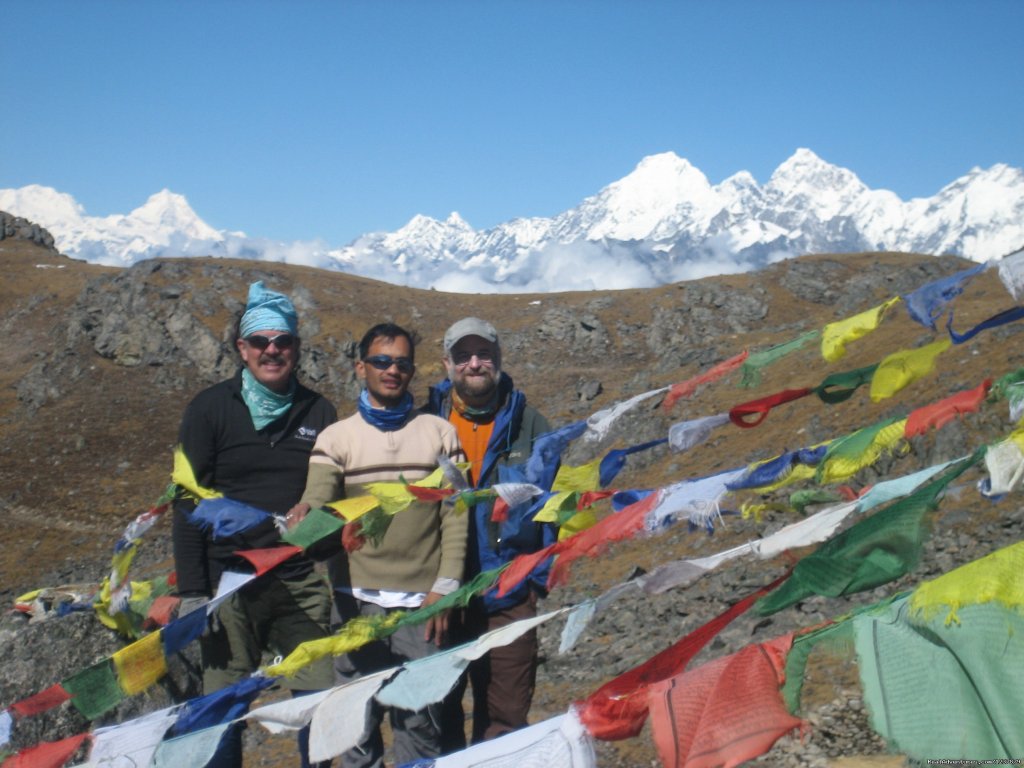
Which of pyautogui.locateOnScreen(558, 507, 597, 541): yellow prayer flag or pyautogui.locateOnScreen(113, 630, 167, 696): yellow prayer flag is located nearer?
Result: pyautogui.locateOnScreen(113, 630, 167, 696): yellow prayer flag

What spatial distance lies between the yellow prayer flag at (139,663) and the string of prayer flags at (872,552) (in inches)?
117

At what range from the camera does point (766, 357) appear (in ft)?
16.3

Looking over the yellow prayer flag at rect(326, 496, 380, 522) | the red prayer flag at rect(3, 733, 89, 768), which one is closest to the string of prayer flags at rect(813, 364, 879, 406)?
the yellow prayer flag at rect(326, 496, 380, 522)

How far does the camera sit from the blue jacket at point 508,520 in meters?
4.78

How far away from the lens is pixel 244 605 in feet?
15.2

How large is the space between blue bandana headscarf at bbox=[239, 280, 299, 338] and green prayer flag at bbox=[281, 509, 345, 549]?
99cm

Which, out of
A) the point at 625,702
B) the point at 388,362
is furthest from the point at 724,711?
the point at 388,362

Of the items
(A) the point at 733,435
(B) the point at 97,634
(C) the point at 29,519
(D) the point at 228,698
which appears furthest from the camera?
(C) the point at 29,519

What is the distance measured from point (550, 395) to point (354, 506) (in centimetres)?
3605

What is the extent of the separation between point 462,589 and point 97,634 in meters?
4.55

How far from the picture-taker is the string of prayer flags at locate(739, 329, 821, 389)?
4.80 metres

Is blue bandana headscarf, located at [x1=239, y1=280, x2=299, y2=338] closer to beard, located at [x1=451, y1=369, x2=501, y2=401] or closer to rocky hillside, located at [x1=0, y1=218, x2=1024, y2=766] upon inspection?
beard, located at [x1=451, y1=369, x2=501, y2=401]

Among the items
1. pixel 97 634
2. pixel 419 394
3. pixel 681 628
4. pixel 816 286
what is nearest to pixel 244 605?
pixel 97 634

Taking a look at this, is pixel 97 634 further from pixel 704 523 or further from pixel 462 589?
pixel 704 523
